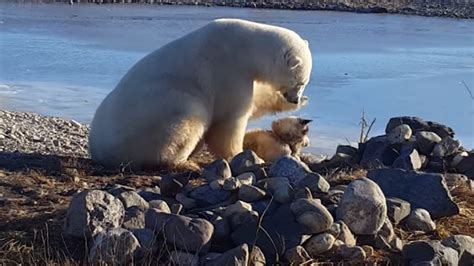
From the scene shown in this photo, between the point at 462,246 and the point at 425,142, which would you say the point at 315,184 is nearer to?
the point at 462,246

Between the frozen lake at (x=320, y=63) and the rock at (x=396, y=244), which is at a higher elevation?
the rock at (x=396, y=244)

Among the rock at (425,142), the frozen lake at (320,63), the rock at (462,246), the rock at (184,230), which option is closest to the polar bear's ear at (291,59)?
the rock at (425,142)

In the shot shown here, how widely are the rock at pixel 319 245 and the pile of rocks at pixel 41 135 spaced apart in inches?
171

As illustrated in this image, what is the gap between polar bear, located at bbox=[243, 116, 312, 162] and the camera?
24.2 ft

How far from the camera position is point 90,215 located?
14.2 feet

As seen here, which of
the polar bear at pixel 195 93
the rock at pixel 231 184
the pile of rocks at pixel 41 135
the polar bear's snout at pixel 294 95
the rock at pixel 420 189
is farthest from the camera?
the pile of rocks at pixel 41 135

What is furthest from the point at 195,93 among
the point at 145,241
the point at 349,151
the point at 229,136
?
the point at 145,241

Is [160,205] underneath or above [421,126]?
above

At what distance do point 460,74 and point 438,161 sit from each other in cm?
1023

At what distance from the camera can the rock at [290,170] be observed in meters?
5.28

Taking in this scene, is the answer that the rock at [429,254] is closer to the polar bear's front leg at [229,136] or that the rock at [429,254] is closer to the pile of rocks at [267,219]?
the pile of rocks at [267,219]

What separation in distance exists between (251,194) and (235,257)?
0.90 m

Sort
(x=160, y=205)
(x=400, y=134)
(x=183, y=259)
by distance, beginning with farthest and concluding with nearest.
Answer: (x=400, y=134), (x=160, y=205), (x=183, y=259)

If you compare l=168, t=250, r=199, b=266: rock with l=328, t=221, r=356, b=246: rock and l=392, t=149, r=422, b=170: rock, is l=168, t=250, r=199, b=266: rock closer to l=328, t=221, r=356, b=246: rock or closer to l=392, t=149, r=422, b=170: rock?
l=328, t=221, r=356, b=246: rock
